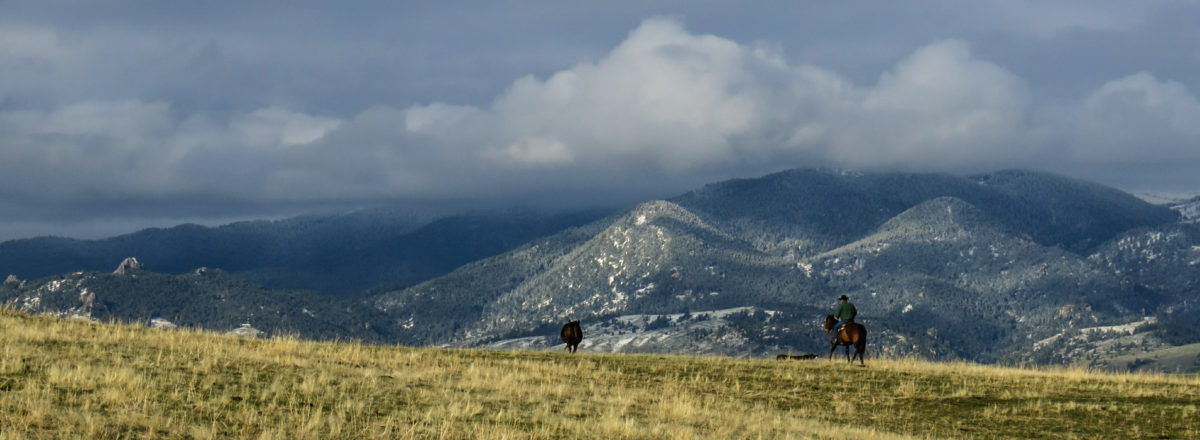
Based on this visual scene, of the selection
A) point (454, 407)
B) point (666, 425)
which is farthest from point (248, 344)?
point (666, 425)

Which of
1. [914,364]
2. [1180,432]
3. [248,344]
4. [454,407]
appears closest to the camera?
[454,407]

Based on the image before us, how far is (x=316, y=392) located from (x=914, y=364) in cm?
2984

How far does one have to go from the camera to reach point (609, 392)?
33031 millimetres

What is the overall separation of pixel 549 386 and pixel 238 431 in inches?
534

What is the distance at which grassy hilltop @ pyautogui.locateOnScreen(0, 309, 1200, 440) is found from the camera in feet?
69.7

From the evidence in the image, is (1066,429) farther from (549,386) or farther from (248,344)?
(248,344)

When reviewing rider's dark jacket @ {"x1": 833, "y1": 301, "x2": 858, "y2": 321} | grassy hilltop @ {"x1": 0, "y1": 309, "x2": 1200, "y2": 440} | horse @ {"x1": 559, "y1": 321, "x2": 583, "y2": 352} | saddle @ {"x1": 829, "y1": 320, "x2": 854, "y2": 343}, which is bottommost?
grassy hilltop @ {"x1": 0, "y1": 309, "x2": 1200, "y2": 440}

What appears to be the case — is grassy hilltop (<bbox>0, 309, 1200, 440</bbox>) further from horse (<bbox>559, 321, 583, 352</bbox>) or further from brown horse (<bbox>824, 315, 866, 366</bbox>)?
horse (<bbox>559, 321, 583, 352</bbox>)

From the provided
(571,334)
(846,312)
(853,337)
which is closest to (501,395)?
(853,337)

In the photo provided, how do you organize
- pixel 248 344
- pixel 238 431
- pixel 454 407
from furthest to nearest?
pixel 248 344 → pixel 454 407 → pixel 238 431

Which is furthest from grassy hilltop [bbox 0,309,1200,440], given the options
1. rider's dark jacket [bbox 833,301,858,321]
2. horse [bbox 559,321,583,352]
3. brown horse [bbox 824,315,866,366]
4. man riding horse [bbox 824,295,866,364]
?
horse [bbox 559,321,583,352]

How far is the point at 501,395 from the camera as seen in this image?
95.3ft

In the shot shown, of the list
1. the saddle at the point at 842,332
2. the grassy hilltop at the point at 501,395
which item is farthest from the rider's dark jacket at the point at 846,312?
the grassy hilltop at the point at 501,395

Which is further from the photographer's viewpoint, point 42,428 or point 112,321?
point 112,321
